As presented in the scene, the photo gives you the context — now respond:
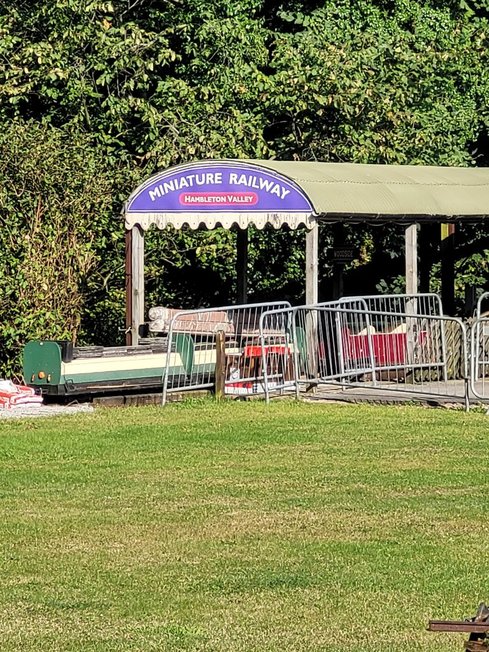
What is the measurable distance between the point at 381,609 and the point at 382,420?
810 centimetres

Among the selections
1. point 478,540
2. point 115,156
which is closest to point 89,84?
point 115,156

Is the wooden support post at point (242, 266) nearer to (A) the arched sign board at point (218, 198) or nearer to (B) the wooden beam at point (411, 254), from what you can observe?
(A) the arched sign board at point (218, 198)

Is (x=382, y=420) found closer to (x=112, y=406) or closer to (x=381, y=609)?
(x=112, y=406)

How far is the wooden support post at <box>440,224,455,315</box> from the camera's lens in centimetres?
2261

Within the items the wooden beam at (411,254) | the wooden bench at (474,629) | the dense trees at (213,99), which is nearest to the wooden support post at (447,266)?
the dense trees at (213,99)

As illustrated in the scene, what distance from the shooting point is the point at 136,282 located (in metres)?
20.0

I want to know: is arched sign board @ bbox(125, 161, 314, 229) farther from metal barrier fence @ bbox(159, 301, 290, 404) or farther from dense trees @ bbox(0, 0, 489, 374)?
dense trees @ bbox(0, 0, 489, 374)

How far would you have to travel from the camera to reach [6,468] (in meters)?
12.5

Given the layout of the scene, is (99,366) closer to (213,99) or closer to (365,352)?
(365,352)

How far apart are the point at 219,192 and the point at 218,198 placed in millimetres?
80

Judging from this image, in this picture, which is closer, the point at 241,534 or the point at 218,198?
the point at 241,534

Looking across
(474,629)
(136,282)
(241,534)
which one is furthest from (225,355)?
(474,629)

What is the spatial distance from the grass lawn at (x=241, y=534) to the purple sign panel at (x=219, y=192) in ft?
13.6

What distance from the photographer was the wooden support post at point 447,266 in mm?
22609
